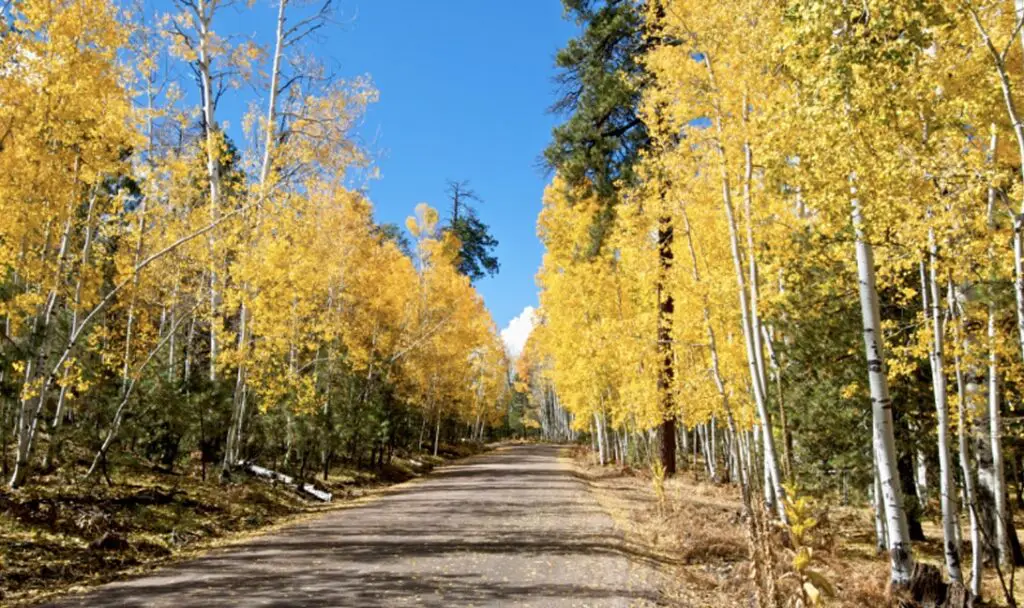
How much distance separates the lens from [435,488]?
1684 cm

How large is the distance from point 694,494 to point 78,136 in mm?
14949

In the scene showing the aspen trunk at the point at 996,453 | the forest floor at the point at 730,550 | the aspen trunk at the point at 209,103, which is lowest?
the forest floor at the point at 730,550

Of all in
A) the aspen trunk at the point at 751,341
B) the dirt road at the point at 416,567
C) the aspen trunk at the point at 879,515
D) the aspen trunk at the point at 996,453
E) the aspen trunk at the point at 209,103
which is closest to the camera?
the dirt road at the point at 416,567

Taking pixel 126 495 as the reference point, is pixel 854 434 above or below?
above

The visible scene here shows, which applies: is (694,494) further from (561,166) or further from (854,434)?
(561,166)

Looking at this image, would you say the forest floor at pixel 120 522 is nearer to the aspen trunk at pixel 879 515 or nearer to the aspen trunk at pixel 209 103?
the aspen trunk at pixel 209 103

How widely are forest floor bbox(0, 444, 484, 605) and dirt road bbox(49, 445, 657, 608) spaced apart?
0.66 metres

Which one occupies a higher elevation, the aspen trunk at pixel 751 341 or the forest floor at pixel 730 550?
the aspen trunk at pixel 751 341

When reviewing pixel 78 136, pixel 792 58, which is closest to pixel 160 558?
pixel 78 136

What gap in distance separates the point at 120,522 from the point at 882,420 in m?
9.75

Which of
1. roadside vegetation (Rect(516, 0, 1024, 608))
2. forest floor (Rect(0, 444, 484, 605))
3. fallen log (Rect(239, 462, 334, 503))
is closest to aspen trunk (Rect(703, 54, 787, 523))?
roadside vegetation (Rect(516, 0, 1024, 608))

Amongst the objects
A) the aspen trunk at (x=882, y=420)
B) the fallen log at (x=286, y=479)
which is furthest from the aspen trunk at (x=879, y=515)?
the fallen log at (x=286, y=479)

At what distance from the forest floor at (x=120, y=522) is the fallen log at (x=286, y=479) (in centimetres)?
62

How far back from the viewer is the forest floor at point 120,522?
261 inches
